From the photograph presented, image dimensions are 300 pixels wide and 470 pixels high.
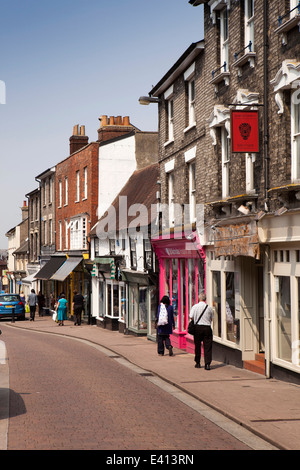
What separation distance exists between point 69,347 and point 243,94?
11426 mm

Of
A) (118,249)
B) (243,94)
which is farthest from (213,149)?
(118,249)

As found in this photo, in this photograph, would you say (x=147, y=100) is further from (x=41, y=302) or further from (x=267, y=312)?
(x=41, y=302)

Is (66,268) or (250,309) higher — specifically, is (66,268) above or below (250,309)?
above

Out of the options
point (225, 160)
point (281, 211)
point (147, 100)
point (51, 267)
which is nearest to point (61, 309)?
point (51, 267)

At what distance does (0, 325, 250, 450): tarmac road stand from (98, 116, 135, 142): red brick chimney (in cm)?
2142

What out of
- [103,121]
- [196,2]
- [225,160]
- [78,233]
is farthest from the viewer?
[78,233]

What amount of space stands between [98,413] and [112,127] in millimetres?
27771

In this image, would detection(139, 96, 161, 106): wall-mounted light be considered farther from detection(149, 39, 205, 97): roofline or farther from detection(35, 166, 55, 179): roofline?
detection(35, 166, 55, 179): roofline

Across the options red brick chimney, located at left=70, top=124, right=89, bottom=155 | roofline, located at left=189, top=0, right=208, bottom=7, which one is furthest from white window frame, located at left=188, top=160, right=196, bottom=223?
red brick chimney, located at left=70, top=124, right=89, bottom=155

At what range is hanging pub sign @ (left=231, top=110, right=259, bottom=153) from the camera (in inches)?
534

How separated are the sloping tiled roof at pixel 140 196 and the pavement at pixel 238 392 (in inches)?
299

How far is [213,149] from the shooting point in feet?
56.0

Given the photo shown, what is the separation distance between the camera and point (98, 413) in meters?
10.1

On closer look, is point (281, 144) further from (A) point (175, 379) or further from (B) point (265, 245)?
(A) point (175, 379)
